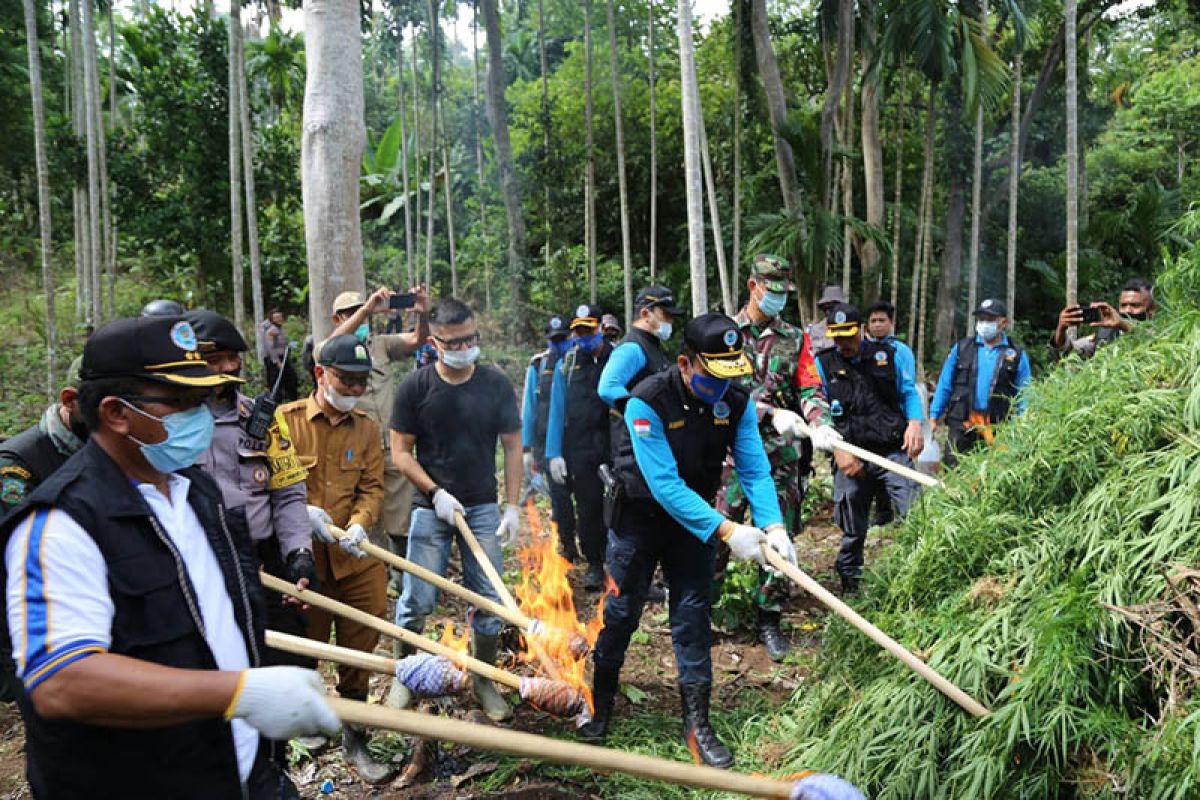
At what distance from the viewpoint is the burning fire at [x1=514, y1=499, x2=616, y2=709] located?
4324 mm

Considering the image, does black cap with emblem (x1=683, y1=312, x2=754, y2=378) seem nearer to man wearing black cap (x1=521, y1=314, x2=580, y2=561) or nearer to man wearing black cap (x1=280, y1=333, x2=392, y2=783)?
man wearing black cap (x1=280, y1=333, x2=392, y2=783)

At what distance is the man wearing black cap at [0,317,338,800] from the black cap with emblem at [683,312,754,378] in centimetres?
229

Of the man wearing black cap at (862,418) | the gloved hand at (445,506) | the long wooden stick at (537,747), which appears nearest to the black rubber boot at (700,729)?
the gloved hand at (445,506)

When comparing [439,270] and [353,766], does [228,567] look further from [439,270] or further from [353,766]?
[439,270]

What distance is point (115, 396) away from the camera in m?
1.92

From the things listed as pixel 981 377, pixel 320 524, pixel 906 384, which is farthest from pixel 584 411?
pixel 981 377

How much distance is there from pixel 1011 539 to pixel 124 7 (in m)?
36.3

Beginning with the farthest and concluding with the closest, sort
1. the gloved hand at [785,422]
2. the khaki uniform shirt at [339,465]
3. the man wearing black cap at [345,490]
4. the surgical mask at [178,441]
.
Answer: the gloved hand at [785,422] → the khaki uniform shirt at [339,465] → the man wearing black cap at [345,490] → the surgical mask at [178,441]

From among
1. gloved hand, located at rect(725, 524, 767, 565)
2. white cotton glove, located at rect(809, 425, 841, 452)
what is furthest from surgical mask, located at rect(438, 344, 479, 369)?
white cotton glove, located at rect(809, 425, 841, 452)

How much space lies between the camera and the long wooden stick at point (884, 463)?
4.59 m

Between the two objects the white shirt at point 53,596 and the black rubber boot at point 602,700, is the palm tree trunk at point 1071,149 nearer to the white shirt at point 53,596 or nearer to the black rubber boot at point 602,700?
the black rubber boot at point 602,700

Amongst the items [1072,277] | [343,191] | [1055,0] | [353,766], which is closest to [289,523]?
[353,766]

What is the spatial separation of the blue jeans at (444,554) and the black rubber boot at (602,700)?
0.71 metres

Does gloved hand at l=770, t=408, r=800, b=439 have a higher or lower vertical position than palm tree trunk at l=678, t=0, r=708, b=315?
lower
